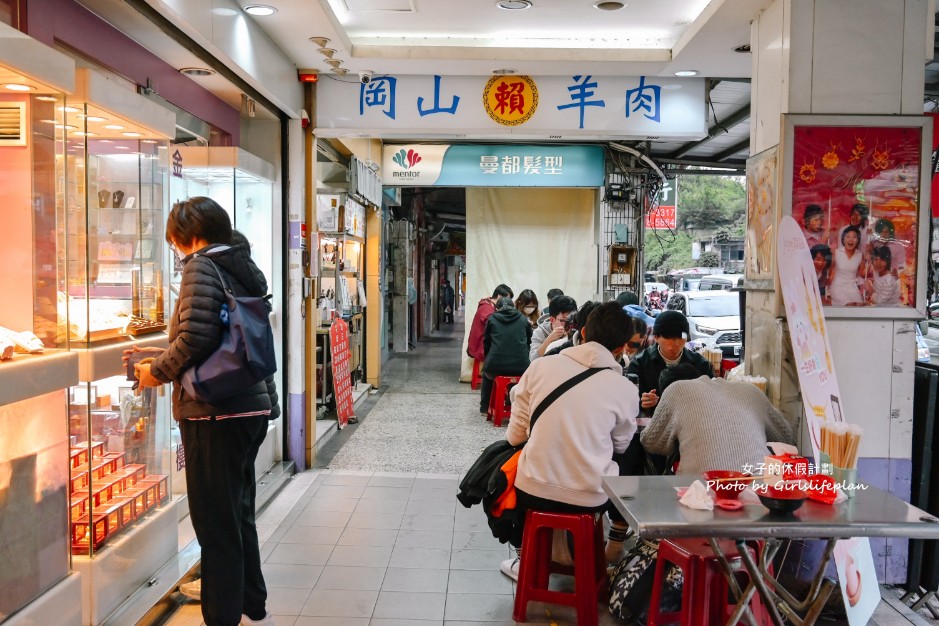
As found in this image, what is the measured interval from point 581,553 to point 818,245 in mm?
1950

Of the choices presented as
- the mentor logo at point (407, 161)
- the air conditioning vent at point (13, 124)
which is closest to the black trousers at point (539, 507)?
the air conditioning vent at point (13, 124)

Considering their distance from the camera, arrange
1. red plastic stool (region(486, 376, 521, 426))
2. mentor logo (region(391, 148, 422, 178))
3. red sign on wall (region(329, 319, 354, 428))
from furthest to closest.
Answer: mentor logo (region(391, 148, 422, 178))
red plastic stool (region(486, 376, 521, 426))
red sign on wall (region(329, 319, 354, 428))

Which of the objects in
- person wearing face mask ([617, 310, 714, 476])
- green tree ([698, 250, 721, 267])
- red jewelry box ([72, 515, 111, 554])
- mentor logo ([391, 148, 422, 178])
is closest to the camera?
red jewelry box ([72, 515, 111, 554])

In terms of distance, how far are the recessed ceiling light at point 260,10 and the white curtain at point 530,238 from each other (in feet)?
21.7

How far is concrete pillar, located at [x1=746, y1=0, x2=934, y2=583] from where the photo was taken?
3.89 metres

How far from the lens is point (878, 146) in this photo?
12.9 feet

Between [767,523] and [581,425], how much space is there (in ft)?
3.88

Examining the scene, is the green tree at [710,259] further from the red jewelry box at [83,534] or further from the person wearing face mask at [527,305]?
the red jewelry box at [83,534]

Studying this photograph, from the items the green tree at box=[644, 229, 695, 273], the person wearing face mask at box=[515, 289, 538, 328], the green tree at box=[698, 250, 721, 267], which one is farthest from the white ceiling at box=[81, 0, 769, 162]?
the green tree at box=[644, 229, 695, 273]

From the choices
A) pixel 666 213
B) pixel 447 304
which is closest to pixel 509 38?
pixel 666 213

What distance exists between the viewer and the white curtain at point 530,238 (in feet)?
36.4

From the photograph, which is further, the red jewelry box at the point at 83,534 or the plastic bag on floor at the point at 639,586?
the plastic bag on floor at the point at 639,586

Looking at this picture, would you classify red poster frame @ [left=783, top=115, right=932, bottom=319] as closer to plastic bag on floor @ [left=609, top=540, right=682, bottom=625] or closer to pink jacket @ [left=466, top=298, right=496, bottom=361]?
plastic bag on floor @ [left=609, top=540, right=682, bottom=625]

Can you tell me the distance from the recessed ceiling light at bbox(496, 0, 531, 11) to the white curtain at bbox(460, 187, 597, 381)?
6.04 m
